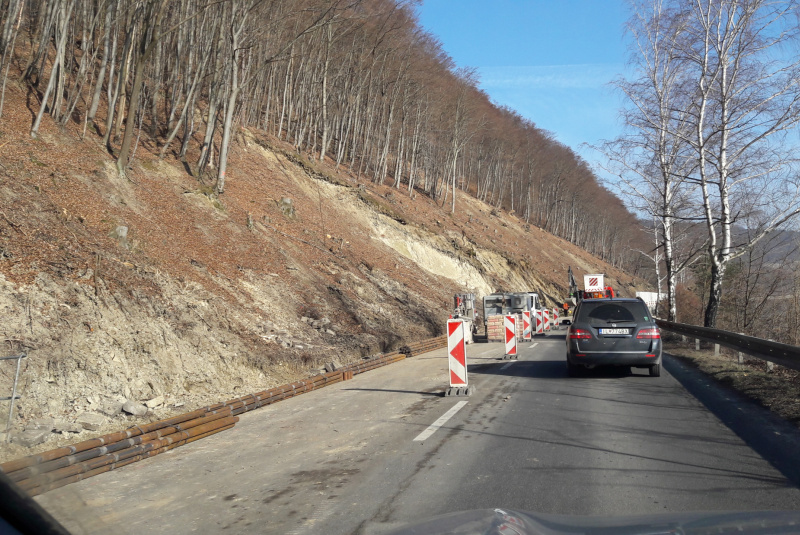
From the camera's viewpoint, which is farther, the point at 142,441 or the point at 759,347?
the point at 759,347

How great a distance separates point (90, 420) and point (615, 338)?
9.70m

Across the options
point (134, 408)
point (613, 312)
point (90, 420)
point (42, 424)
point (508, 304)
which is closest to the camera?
point (42, 424)

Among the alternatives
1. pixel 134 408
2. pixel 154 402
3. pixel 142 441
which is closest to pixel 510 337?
pixel 154 402

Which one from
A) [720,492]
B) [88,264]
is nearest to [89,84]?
[88,264]

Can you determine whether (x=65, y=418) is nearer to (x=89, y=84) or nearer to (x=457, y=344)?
(x=457, y=344)

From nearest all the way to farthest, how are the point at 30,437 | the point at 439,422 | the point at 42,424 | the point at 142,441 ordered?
1. the point at 142,441
2. the point at 30,437
3. the point at 42,424
4. the point at 439,422

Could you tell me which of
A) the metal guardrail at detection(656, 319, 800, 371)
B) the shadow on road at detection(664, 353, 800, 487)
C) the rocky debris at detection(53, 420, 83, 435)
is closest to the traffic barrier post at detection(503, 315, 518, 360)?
the metal guardrail at detection(656, 319, 800, 371)

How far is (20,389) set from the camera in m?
8.71

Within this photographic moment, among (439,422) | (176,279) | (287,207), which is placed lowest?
(439,422)

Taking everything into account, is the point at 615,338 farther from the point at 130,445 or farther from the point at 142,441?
the point at 130,445

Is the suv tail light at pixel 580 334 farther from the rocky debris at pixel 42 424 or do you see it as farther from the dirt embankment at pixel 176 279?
the rocky debris at pixel 42 424

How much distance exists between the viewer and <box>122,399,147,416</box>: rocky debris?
31.0 feet

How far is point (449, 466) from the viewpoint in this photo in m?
6.29

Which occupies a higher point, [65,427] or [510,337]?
[510,337]
